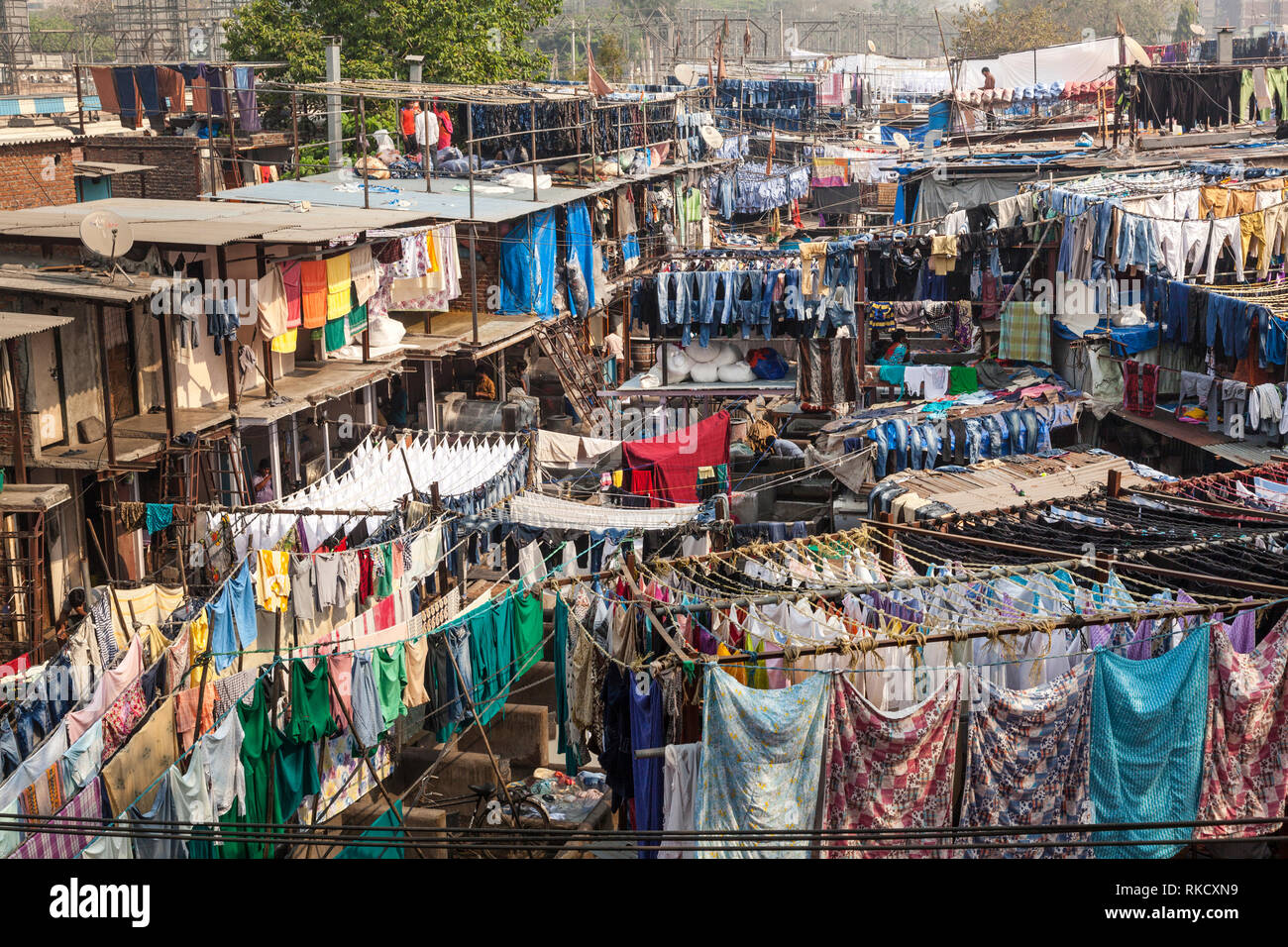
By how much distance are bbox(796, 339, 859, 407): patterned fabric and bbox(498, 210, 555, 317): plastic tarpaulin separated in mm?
5644

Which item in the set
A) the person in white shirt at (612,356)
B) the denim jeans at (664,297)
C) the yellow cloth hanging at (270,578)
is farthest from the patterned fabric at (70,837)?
the person in white shirt at (612,356)

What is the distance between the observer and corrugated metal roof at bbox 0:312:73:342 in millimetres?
15211

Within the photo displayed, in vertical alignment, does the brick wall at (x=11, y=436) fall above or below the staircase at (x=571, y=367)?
above

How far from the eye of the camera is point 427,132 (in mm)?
27391

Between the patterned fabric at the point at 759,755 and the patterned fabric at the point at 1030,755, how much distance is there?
1.12m

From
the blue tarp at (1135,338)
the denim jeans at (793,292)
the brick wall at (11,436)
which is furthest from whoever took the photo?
the denim jeans at (793,292)

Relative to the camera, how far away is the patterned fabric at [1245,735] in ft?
32.7

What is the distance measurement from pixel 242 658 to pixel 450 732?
206 cm

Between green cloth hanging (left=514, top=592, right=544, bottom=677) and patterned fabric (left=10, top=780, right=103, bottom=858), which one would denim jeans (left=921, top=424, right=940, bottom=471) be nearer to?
green cloth hanging (left=514, top=592, right=544, bottom=677)

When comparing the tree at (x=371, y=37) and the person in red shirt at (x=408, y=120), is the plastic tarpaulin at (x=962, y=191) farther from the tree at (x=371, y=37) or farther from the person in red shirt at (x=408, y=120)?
the tree at (x=371, y=37)

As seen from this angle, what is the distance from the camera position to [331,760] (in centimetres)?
1197
